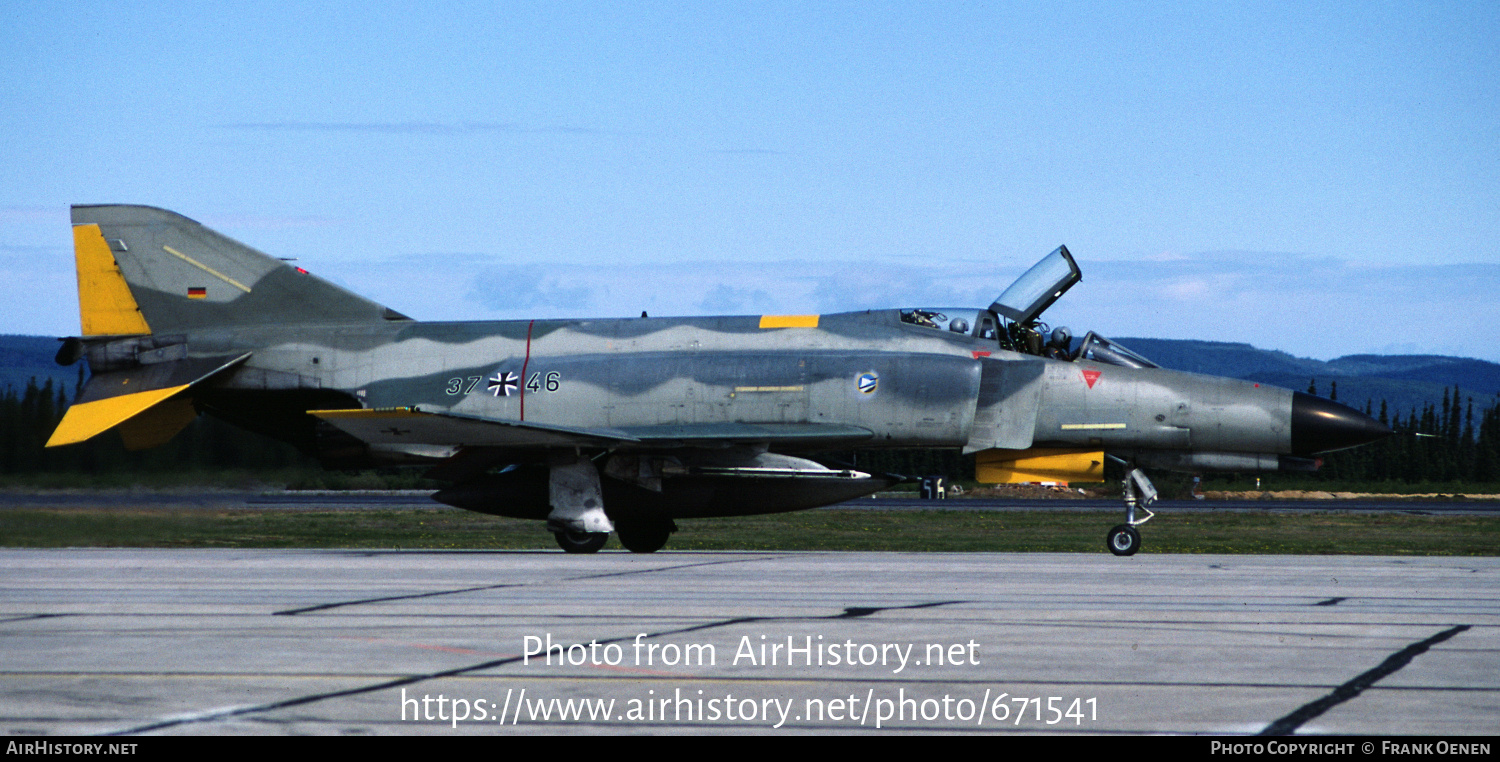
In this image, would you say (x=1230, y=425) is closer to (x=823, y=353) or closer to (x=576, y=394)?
(x=823, y=353)

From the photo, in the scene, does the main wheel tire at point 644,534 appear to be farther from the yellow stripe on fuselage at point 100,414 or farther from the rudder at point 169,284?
the yellow stripe on fuselage at point 100,414

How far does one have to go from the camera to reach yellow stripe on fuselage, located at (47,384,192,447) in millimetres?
17109

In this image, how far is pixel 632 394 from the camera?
57.5ft

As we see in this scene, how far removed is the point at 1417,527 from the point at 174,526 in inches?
970

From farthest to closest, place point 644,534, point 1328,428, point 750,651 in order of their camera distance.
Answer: point 644,534
point 1328,428
point 750,651

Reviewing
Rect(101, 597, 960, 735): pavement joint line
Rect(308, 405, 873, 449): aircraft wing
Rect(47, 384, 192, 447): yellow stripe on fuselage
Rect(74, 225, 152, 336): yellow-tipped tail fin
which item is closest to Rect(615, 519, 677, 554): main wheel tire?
Rect(308, 405, 873, 449): aircraft wing

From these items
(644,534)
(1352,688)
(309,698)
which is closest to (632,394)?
(644,534)

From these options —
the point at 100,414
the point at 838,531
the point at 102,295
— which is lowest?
the point at 838,531

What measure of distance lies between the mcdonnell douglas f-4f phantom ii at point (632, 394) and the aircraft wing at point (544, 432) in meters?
0.04

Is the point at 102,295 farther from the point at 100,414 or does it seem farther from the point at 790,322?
the point at 790,322

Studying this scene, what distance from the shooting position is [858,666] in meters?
6.99

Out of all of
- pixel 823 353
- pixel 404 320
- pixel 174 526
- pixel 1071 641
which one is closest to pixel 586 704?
pixel 1071 641

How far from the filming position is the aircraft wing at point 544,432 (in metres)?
15.9

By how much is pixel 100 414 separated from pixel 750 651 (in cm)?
1309
